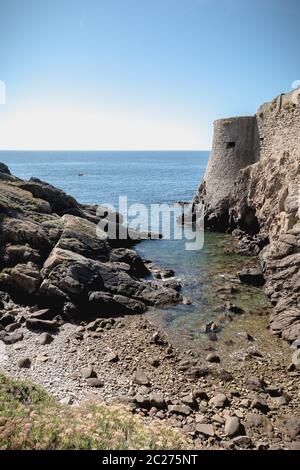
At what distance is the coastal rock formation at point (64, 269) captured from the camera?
60.9ft

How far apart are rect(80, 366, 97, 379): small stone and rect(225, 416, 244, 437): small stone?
503cm

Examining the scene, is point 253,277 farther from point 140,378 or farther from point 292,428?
point 292,428

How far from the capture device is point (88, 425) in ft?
29.7

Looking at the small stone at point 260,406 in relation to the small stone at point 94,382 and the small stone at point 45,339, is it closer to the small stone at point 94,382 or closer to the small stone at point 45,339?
the small stone at point 94,382

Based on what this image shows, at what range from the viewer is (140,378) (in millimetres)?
13062

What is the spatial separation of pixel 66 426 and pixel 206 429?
4.39 m

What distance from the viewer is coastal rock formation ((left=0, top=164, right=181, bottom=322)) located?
18.6 meters

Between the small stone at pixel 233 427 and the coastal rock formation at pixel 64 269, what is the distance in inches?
345

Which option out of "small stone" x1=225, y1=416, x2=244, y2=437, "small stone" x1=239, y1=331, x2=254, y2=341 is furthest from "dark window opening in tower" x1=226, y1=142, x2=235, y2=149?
"small stone" x1=225, y1=416, x2=244, y2=437

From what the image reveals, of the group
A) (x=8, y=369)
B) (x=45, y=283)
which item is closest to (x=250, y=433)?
(x=8, y=369)

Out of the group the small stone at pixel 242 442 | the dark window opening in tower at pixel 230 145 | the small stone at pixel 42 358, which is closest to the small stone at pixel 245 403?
the small stone at pixel 242 442

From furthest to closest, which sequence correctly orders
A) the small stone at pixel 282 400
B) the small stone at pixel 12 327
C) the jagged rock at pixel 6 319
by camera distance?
the jagged rock at pixel 6 319
the small stone at pixel 12 327
the small stone at pixel 282 400
